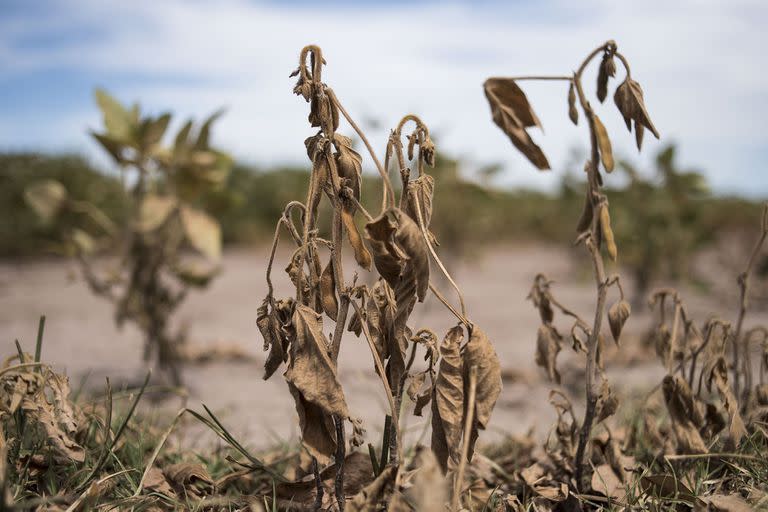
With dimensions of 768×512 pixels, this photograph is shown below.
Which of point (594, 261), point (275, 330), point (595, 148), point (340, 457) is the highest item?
point (595, 148)

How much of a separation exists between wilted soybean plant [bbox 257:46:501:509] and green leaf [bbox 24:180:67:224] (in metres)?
1.87

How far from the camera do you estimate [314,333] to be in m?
1.02

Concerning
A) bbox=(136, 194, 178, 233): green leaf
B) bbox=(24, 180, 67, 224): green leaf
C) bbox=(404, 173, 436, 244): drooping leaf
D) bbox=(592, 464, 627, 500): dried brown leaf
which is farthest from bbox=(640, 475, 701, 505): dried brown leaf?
bbox=(24, 180, 67, 224): green leaf

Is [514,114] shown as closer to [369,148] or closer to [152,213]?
[369,148]

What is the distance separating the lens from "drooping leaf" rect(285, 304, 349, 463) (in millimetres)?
1004

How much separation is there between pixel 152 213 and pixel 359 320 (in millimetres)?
1543

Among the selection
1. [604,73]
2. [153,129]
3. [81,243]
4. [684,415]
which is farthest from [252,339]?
[604,73]

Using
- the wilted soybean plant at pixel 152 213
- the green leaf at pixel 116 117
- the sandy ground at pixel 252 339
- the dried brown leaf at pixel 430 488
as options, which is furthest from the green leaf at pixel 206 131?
the dried brown leaf at pixel 430 488

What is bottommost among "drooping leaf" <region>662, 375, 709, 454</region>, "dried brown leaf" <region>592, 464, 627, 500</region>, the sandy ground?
the sandy ground

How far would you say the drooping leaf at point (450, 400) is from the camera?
1.03 metres

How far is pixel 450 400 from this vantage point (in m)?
1.04

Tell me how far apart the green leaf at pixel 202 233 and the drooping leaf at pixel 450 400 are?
5.02 feet

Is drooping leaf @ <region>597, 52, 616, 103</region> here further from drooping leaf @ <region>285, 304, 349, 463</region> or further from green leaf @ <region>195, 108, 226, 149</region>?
green leaf @ <region>195, 108, 226, 149</region>

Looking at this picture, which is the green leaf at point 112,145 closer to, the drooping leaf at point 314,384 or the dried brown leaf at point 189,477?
the dried brown leaf at point 189,477
